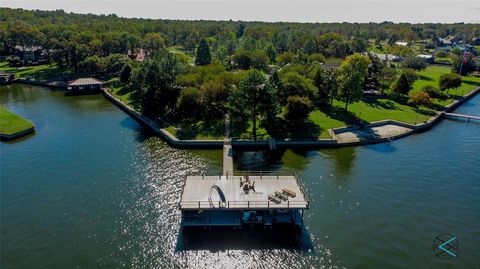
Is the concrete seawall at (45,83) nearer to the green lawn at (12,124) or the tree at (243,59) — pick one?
the green lawn at (12,124)

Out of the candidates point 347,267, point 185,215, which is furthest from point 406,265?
point 185,215

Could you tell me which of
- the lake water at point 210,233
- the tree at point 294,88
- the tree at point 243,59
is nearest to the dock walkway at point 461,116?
the lake water at point 210,233

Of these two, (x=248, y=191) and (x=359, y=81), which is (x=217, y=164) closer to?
(x=248, y=191)

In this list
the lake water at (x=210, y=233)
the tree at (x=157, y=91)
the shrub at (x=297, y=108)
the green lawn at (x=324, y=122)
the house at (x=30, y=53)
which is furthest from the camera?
the house at (x=30, y=53)

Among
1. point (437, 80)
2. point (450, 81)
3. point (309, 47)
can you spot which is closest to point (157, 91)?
point (450, 81)

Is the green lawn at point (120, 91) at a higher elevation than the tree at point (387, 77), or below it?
below

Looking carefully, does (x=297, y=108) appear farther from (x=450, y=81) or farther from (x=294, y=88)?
(x=450, y=81)
